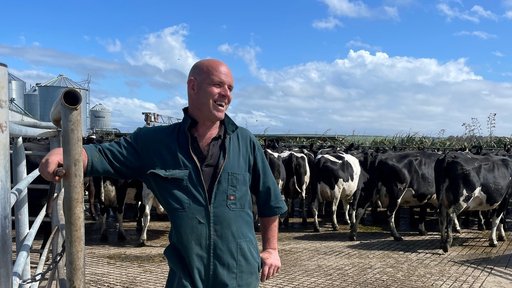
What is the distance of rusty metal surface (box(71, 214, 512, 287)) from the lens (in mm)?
7816

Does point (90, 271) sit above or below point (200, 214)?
below

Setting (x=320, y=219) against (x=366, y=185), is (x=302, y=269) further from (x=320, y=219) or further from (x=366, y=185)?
(x=320, y=219)

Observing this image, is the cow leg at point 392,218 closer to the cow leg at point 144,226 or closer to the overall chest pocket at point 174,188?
the cow leg at point 144,226

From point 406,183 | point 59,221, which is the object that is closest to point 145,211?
point 406,183

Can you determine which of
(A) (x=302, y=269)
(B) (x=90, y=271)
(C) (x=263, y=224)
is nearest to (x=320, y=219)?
(A) (x=302, y=269)

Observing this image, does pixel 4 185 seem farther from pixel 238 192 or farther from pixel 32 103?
pixel 32 103

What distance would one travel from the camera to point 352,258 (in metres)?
9.57

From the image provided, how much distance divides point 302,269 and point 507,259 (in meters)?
4.00

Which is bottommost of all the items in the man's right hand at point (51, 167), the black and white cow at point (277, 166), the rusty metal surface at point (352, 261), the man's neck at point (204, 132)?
the rusty metal surface at point (352, 261)

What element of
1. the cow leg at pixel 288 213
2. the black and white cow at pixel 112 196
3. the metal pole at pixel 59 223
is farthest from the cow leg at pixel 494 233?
the metal pole at pixel 59 223

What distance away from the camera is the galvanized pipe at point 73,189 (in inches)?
74.5

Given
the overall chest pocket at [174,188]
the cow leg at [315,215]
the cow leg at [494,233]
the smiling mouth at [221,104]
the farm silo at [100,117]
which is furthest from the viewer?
the farm silo at [100,117]

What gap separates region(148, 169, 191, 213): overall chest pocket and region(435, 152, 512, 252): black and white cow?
8576mm

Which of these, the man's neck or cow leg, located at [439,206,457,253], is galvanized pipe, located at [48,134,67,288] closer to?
the man's neck
